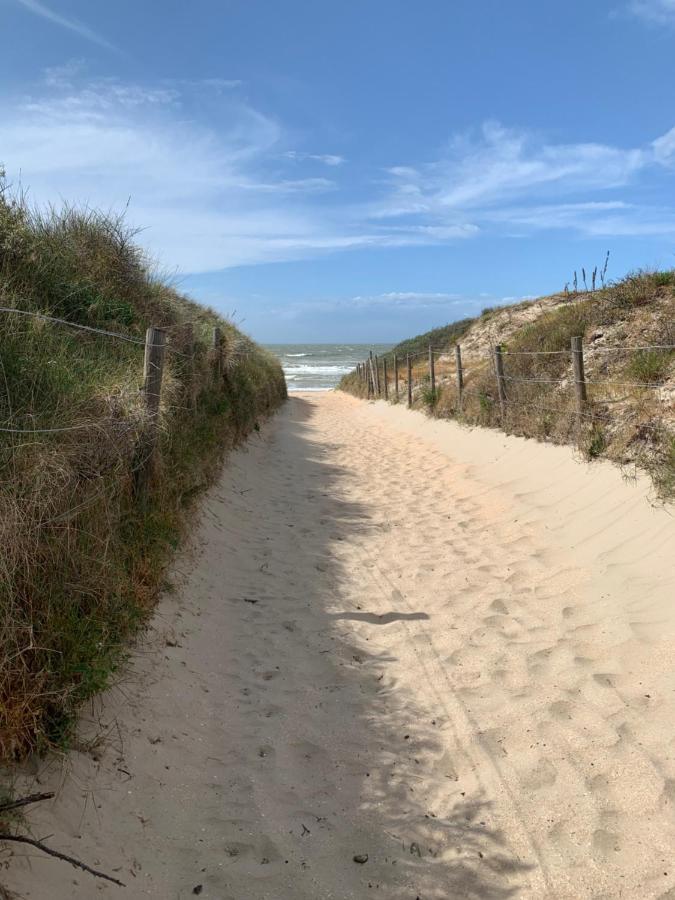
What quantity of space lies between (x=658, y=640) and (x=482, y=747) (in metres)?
1.57

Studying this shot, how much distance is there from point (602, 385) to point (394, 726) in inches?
253

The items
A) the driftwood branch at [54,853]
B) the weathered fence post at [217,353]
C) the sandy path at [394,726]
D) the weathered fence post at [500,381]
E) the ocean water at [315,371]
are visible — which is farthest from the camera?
the ocean water at [315,371]

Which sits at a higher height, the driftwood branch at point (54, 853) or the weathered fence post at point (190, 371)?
the weathered fence post at point (190, 371)

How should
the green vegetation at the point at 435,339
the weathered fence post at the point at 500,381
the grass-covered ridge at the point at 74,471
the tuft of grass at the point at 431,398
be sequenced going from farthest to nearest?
1. the green vegetation at the point at 435,339
2. the tuft of grass at the point at 431,398
3. the weathered fence post at the point at 500,381
4. the grass-covered ridge at the point at 74,471

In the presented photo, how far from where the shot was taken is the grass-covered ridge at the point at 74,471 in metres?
2.46

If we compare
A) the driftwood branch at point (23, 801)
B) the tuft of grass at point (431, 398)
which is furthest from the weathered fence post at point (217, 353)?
the driftwood branch at point (23, 801)

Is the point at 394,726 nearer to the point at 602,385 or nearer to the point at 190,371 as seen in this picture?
the point at 190,371

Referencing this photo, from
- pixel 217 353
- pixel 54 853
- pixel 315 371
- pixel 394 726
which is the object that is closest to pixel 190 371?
pixel 217 353

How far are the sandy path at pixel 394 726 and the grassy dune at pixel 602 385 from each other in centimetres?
79

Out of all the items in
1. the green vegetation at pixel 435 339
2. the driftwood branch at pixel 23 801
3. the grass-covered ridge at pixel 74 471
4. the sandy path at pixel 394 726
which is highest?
the green vegetation at pixel 435 339

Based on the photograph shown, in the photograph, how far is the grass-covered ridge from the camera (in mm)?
2461

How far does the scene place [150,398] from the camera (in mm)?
4461

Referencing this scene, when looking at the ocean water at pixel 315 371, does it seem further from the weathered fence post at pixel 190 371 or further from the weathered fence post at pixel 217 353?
the weathered fence post at pixel 190 371

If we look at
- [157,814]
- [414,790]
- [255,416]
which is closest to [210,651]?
[157,814]
